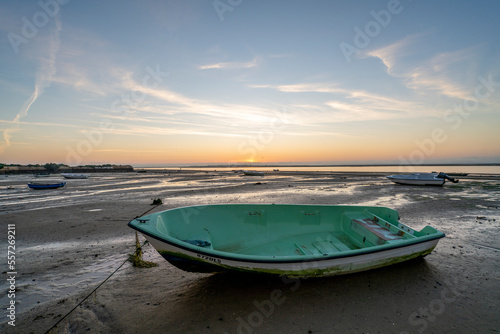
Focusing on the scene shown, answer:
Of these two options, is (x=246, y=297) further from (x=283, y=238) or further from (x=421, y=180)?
(x=421, y=180)

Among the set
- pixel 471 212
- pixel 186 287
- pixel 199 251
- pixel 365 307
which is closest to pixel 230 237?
pixel 186 287

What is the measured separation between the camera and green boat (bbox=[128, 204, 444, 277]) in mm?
3586

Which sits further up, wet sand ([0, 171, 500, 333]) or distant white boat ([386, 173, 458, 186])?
distant white boat ([386, 173, 458, 186])

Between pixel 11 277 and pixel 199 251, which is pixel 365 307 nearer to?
pixel 199 251

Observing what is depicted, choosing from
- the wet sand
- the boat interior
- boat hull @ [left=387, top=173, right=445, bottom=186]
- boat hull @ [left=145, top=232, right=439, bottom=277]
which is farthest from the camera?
boat hull @ [left=387, top=173, right=445, bottom=186]

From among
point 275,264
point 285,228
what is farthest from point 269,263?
point 285,228

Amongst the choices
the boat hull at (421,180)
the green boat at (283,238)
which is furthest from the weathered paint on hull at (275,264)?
the boat hull at (421,180)

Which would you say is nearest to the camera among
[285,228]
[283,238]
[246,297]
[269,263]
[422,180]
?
[269,263]

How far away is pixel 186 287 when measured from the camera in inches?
172

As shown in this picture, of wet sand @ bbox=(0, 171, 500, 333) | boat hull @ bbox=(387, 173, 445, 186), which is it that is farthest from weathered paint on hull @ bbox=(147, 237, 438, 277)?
boat hull @ bbox=(387, 173, 445, 186)

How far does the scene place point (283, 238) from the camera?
6039mm

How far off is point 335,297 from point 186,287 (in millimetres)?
2924

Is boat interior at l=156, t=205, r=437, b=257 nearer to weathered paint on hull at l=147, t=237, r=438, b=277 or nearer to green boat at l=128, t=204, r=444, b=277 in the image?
green boat at l=128, t=204, r=444, b=277

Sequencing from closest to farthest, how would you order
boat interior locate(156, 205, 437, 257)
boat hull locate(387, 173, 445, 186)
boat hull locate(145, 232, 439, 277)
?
1. boat hull locate(145, 232, 439, 277)
2. boat interior locate(156, 205, 437, 257)
3. boat hull locate(387, 173, 445, 186)
